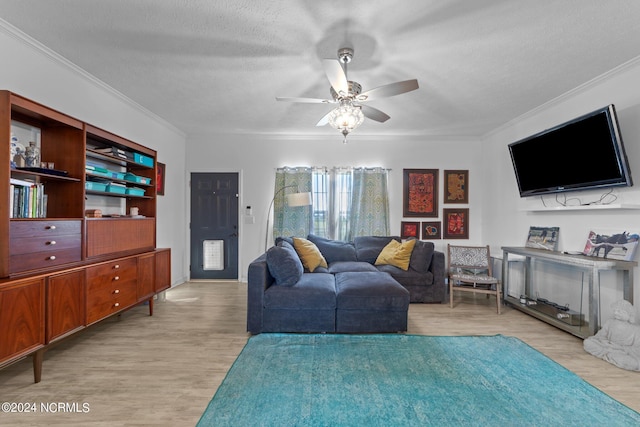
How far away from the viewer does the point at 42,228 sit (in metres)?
2.15

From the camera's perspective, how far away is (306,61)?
8.57 ft

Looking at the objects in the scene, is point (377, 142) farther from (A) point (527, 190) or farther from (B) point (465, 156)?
(A) point (527, 190)

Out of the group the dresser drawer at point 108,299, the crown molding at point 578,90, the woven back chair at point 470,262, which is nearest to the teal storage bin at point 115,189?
the dresser drawer at point 108,299

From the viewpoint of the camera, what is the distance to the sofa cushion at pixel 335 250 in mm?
4566

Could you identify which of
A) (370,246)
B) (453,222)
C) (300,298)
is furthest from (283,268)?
(453,222)

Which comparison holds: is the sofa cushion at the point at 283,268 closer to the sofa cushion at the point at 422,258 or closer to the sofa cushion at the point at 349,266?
the sofa cushion at the point at 349,266

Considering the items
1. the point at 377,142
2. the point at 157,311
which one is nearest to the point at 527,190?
the point at 377,142

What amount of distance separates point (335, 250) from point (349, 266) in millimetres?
511

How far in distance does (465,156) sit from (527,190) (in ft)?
5.22

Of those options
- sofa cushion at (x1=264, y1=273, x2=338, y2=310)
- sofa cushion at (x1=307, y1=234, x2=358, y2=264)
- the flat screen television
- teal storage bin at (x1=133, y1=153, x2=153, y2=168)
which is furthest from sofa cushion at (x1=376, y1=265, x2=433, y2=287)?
teal storage bin at (x1=133, y1=153, x2=153, y2=168)

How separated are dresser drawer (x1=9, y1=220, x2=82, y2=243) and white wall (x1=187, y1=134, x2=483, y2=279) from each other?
109 inches

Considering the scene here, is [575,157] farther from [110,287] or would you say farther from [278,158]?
[110,287]

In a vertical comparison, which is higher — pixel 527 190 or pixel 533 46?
pixel 533 46

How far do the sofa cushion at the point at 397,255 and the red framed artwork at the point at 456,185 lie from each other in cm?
146
